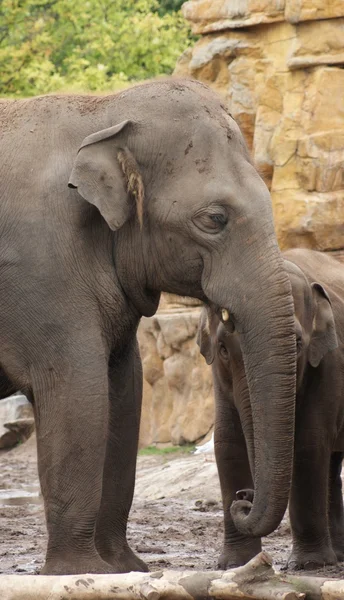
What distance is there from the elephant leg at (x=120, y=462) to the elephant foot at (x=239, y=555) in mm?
442

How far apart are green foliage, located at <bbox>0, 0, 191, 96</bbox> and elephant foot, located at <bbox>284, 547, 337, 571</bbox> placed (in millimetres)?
14496

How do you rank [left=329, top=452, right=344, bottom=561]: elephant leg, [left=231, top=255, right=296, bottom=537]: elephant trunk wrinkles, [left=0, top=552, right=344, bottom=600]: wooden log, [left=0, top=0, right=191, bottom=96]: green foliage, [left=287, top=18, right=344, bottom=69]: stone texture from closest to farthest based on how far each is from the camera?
[left=0, top=552, right=344, bottom=600]: wooden log
[left=231, top=255, right=296, bottom=537]: elephant trunk wrinkles
[left=329, top=452, right=344, bottom=561]: elephant leg
[left=287, top=18, right=344, bottom=69]: stone texture
[left=0, top=0, right=191, bottom=96]: green foliage

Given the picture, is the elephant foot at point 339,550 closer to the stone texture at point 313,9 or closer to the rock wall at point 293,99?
the rock wall at point 293,99

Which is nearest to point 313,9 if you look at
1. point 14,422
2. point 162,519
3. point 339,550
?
point 162,519

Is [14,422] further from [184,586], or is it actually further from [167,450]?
[184,586]

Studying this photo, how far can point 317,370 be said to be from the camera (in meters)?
7.01

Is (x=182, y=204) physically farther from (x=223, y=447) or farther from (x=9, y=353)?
(x=223, y=447)

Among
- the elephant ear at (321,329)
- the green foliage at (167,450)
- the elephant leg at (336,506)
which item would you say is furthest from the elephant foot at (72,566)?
the green foliage at (167,450)

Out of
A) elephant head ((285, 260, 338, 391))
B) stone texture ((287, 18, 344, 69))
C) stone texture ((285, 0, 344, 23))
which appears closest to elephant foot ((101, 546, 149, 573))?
elephant head ((285, 260, 338, 391))

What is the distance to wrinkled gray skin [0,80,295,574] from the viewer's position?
6008 mm

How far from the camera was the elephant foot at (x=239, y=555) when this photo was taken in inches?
276

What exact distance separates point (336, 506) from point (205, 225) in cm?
268

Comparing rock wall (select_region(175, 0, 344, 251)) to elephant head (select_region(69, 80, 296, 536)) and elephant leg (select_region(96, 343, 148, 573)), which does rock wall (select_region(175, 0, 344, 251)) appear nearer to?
elephant leg (select_region(96, 343, 148, 573))

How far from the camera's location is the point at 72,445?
6102mm
